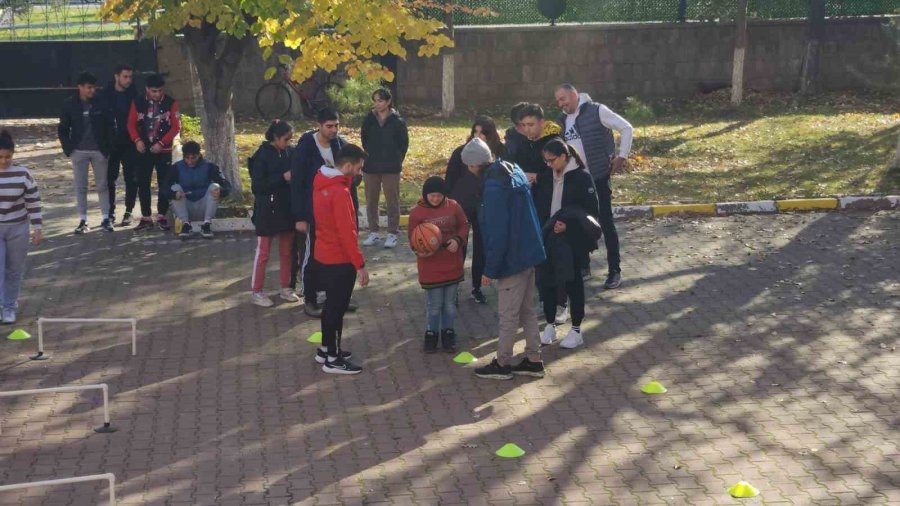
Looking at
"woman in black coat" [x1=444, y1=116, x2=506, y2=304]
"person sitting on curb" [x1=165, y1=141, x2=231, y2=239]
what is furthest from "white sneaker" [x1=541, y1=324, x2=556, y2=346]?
"person sitting on curb" [x1=165, y1=141, x2=231, y2=239]

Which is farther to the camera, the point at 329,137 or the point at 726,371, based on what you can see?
the point at 329,137

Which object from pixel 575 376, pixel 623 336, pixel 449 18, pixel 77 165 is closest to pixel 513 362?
pixel 575 376

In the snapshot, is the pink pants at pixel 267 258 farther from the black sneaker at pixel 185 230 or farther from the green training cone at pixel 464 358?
the black sneaker at pixel 185 230

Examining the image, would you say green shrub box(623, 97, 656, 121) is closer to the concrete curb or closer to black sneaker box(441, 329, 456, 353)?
the concrete curb

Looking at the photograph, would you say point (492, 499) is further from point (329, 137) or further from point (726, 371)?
point (329, 137)

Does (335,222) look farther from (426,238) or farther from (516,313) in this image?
(516,313)

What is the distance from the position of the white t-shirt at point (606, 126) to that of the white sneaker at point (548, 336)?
1.97 meters

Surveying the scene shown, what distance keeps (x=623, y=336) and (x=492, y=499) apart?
3416 millimetres

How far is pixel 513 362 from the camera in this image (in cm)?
936

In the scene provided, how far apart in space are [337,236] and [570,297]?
199 centimetres

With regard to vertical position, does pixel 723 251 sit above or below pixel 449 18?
below

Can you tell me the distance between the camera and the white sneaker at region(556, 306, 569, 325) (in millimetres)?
10445

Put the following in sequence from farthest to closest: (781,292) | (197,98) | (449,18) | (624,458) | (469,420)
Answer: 1. (449,18)
2. (197,98)
3. (781,292)
4. (469,420)
5. (624,458)

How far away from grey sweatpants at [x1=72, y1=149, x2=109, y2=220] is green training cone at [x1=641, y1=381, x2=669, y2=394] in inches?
289
